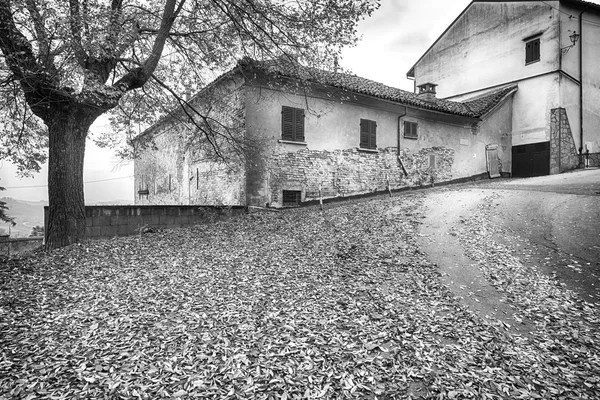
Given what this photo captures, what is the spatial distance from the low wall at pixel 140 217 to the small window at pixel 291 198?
80.8 inches

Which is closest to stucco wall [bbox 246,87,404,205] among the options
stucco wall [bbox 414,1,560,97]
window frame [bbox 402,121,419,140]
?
window frame [bbox 402,121,419,140]

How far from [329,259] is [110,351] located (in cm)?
346

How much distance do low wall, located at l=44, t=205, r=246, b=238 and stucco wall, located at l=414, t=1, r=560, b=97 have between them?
57.6ft

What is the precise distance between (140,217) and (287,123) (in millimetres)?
5681

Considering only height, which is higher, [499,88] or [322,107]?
[499,88]

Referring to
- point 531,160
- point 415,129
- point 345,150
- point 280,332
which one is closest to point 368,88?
point 345,150

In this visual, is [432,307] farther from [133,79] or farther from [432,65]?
[432,65]

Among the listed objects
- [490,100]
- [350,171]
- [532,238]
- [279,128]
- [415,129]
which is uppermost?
[490,100]

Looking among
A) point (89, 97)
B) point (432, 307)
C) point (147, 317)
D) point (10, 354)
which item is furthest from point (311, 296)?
point (89, 97)

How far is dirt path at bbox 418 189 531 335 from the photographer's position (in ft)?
13.1

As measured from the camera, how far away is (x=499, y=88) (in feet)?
63.7

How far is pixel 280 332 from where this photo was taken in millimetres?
3508

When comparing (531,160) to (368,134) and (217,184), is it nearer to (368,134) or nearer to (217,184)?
(368,134)

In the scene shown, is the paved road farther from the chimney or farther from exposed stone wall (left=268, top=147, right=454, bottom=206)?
the chimney
